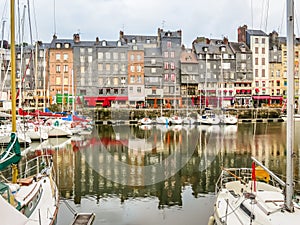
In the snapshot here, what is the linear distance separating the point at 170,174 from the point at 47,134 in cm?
1754

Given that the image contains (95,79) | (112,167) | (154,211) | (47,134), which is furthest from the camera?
(95,79)

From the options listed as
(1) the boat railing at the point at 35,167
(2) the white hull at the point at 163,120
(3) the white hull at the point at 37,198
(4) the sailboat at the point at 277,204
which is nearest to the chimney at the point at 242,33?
(2) the white hull at the point at 163,120

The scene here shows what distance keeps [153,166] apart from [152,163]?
3.34 feet

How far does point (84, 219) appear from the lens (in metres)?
11.6

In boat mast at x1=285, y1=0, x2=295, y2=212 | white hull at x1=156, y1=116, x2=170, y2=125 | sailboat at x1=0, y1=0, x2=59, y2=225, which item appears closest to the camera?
boat mast at x1=285, y1=0, x2=295, y2=212

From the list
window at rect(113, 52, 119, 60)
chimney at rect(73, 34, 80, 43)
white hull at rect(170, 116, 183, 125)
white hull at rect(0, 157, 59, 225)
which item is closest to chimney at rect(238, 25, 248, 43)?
window at rect(113, 52, 119, 60)

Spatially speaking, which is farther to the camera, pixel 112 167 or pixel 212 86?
pixel 212 86

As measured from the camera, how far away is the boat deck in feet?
37.0

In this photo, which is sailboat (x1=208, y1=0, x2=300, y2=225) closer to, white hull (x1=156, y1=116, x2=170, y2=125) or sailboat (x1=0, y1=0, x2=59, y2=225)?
sailboat (x1=0, y1=0, x2=59, y2=225)

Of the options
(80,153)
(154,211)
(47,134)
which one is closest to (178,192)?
(154,211)

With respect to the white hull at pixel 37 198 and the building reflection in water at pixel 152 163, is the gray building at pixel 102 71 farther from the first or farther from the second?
the white hull at pixel 37 198

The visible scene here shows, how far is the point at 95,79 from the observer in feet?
212

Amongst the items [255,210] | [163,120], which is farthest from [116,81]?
[255,210]

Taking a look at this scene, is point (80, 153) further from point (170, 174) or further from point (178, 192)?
point (178, 192)
